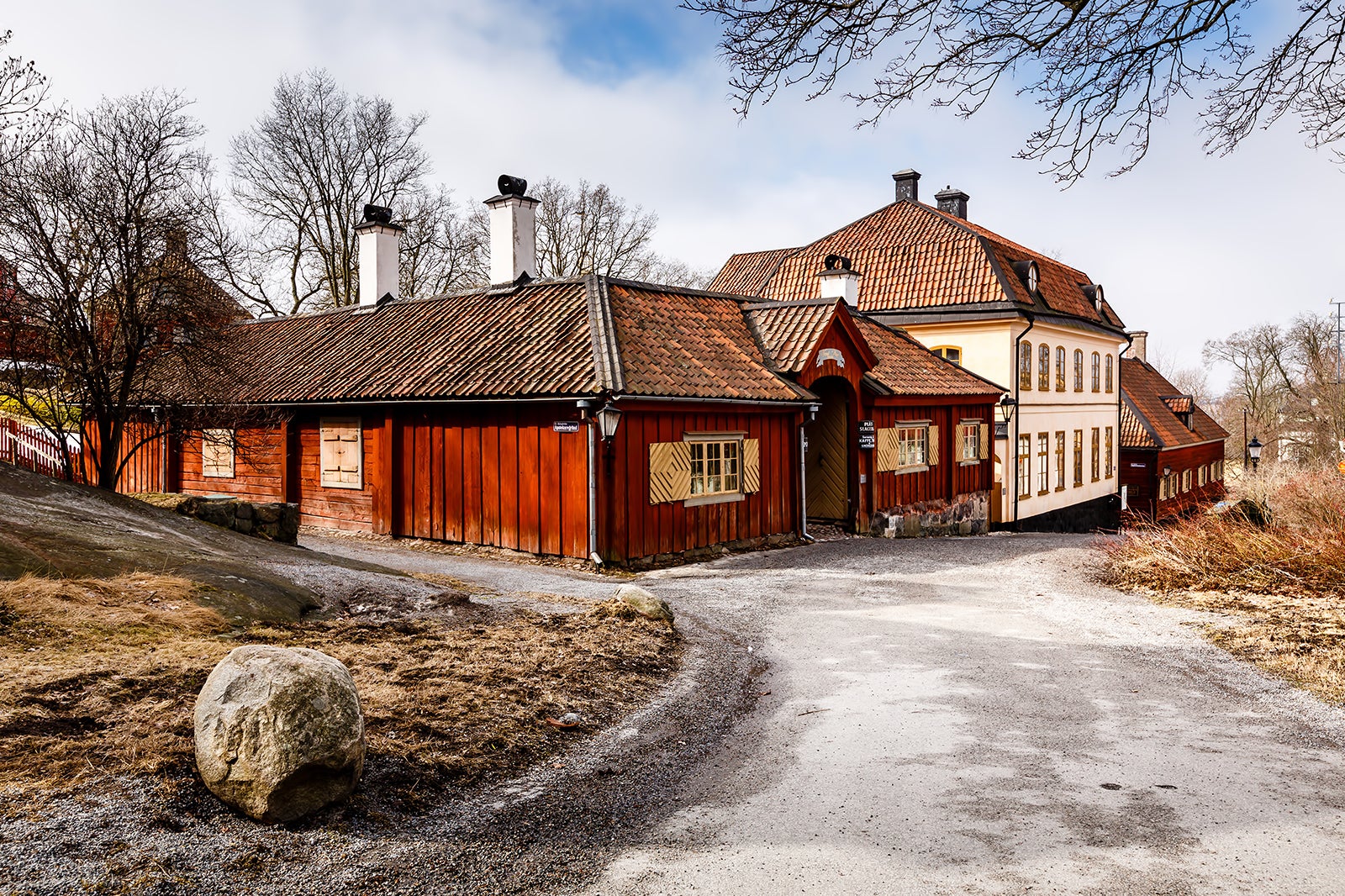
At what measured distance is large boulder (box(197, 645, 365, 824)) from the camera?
447 cm

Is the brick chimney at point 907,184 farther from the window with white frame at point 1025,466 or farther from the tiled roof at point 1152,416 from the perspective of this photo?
the tiled roof at point 1152,416

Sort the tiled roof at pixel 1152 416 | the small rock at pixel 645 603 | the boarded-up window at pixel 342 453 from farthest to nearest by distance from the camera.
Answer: the tiled roof at pixel 1152 416
the boarded-up window at pixel 342 453
the small rock at pixel 645 603

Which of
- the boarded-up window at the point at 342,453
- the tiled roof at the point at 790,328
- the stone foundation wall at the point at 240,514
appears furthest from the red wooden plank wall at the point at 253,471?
the tiled roof at the point at 790,328

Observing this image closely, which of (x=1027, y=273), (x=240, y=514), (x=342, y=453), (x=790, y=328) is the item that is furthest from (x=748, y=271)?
(x=240, y=514)

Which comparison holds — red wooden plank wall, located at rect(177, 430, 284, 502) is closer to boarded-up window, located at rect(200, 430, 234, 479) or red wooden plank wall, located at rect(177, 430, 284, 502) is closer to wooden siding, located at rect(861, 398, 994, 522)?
boarded-up window, located at rect(200, 430, 234, 479)

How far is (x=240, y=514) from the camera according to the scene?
12.8m

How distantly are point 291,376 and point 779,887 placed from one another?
56.3ft

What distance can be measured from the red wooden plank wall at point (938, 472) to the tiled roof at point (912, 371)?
48 cm

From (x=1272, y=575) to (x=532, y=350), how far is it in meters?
10.5

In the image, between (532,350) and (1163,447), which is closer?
(532,350)

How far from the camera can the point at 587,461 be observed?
13977 mm

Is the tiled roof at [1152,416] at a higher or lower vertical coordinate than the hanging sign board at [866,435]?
higher

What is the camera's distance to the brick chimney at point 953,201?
35344 millimetres

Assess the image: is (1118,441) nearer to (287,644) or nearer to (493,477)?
(493,477)
